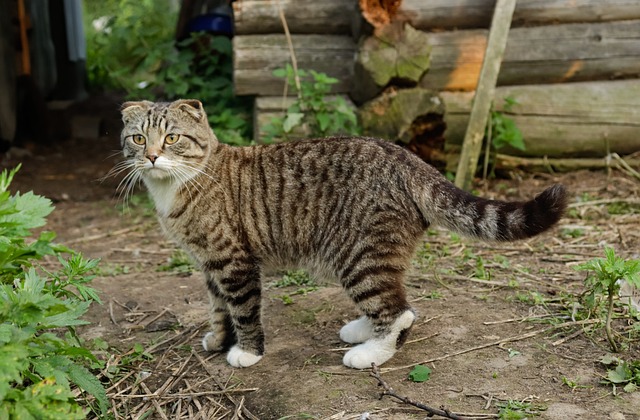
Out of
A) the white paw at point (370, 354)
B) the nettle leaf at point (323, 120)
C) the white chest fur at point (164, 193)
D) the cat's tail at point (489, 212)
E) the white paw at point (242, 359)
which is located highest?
the cat's tail at point (489, 212)

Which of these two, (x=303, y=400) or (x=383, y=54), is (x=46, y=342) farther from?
(x=383, y=54)

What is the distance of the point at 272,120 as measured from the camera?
21.7 feet

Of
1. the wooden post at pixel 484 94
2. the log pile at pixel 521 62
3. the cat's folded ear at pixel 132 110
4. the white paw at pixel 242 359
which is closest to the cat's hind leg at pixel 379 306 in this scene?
the white paw at pixel 242 359

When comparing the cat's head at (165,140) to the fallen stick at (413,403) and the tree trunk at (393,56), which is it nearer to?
the fallen stick at (413,403)

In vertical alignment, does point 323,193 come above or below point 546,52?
below

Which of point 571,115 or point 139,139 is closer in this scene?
point 139,139

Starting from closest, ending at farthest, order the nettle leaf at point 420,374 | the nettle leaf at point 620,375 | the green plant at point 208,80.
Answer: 1. the nettle leaf at point 620,375
2. the nettle leaf at point 420,374
3. the green plant at point 208,80

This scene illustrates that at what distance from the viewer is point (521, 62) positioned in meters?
7.11

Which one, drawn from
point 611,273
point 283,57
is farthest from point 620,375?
point 283,57

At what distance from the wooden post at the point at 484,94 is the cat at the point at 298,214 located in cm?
267

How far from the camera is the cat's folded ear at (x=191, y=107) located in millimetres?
4246

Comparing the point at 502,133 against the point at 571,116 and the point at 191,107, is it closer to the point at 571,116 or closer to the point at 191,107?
the point at 571,116

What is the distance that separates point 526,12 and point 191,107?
13.5ft

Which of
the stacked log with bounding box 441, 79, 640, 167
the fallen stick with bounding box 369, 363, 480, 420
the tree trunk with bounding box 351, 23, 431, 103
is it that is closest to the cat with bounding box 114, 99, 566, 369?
the fallen stick with bounding box 369, 363, 480, 420
